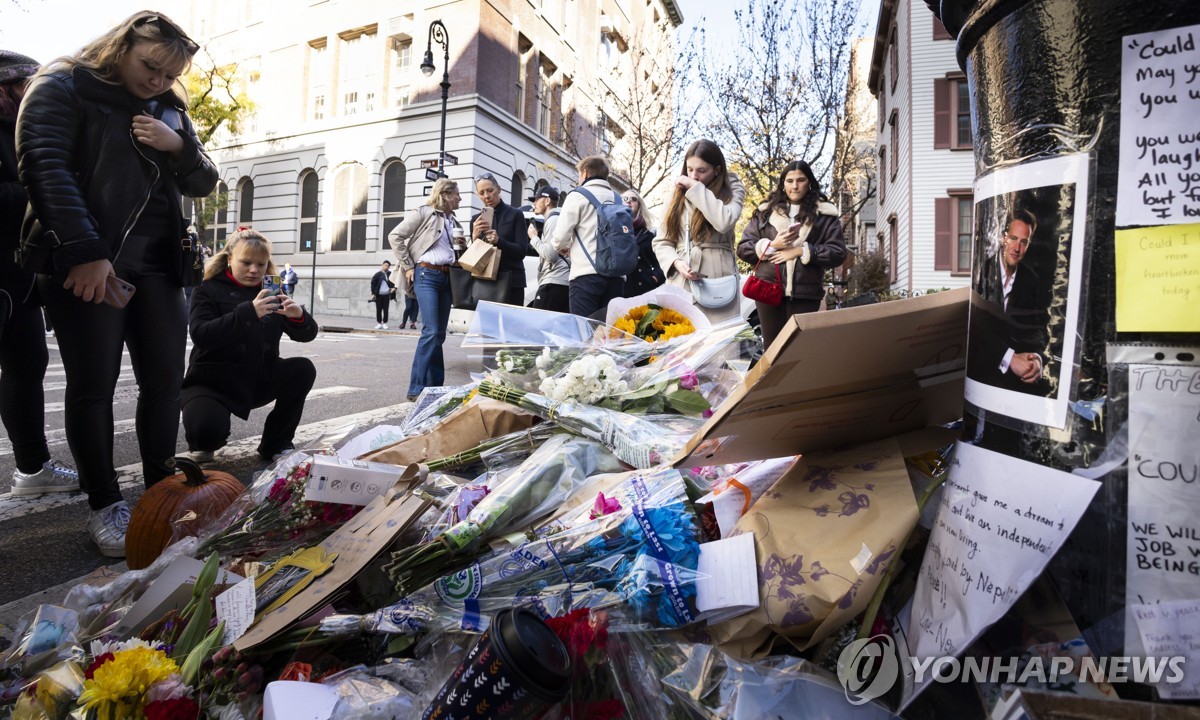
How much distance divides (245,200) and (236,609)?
2801cm

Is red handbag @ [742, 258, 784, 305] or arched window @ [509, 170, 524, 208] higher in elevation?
arched window @ [509, 170, 524, 208]

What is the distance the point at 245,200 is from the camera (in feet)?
84.8

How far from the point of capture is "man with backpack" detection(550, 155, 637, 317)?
5.11 metres

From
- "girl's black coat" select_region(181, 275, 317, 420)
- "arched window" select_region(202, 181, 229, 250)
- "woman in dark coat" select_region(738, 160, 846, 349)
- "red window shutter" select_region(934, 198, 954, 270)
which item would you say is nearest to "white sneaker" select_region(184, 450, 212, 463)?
"girl's black coat" select_region(181, 275, 317, 420)

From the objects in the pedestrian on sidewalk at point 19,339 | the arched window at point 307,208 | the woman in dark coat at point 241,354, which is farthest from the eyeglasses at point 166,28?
the arched window at point 307,208

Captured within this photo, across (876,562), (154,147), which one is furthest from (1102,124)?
(154,147)

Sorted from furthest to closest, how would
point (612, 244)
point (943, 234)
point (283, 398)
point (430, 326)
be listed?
1. point (943, 234)
2. point (430, 326)
3. point (612, 244)
4. point (283, 398)

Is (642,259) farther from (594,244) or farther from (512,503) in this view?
(512,503)

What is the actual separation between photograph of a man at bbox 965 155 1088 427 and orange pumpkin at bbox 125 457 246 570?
220 centimetres

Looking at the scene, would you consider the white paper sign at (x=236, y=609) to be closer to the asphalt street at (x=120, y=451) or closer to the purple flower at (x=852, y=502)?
the asphalt street at (x=120, y=451)

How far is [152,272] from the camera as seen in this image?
2760mm

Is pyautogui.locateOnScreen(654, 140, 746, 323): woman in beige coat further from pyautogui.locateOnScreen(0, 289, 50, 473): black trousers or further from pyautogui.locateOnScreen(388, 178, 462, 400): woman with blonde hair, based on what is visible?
pyautogui.locateOnScreen(0, 289, 50, 473): black trousers

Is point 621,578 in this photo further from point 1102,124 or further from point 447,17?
point 447,17

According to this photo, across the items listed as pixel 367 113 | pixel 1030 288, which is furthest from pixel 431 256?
pixel 367 113
